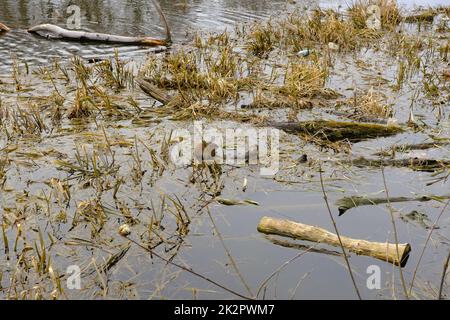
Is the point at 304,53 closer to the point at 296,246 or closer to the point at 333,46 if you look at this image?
the point at 333,46

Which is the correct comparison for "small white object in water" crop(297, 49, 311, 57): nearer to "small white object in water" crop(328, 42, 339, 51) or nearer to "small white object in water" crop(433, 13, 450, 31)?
"small white object in water" crop(328, 42, 339, 51)

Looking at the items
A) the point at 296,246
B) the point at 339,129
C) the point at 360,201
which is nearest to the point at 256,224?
the point at 296,246

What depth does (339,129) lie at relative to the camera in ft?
20.3

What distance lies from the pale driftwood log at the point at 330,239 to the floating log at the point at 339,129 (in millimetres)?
2135

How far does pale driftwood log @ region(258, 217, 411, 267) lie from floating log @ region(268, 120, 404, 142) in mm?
2135

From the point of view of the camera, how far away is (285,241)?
13.6 feet

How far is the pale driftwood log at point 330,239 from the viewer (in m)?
3.84

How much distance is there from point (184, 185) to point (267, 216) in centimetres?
98

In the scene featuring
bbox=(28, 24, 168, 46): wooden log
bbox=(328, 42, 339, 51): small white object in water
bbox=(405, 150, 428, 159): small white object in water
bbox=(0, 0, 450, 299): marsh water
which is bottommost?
bbox=(0, 0, 450, 299): marsh water

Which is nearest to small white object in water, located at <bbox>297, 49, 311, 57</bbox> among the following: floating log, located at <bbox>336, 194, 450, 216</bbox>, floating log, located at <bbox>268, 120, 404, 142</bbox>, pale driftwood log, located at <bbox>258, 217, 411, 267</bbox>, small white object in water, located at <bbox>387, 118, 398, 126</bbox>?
small white object in water, located at <bbox>387, 118, 398, 126</bbox>

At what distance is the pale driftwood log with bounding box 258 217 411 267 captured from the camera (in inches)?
151

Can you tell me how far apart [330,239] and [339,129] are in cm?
246

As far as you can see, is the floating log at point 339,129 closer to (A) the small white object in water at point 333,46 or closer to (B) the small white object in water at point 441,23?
(A) the small white object in water at point 333,46
